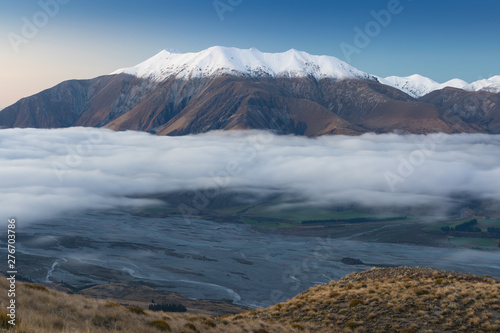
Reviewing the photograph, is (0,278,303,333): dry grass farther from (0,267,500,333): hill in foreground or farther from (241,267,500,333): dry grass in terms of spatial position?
(241,267,500,333): dry grass

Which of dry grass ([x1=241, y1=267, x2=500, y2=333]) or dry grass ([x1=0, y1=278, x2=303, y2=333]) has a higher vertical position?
dry grass ([x1=0, y1=278, x2=303, y2=333])

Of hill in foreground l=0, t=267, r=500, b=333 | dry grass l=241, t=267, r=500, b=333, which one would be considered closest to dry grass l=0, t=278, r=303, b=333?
hill in foreground l=0, t=267, r=500, b=333

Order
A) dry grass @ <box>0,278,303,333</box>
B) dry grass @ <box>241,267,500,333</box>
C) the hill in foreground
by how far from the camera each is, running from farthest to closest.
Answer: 1. dry grass @ <box>241,267,500,333</box>
2. the hill in foreground
3. dry grass @ <box>0,278,303,333</box>

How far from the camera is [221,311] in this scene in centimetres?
16162

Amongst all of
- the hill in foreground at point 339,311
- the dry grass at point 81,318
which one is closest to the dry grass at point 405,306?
the hill in foreground at point 339,311

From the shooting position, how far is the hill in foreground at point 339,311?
82.5 feet

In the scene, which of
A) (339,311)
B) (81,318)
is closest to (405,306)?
(339,311)

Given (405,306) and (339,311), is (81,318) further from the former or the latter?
(405,306)

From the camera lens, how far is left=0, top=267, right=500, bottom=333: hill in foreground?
2516 centimetres

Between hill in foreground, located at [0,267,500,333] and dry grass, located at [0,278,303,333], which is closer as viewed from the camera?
dry grass, located at [0,278,303,333]

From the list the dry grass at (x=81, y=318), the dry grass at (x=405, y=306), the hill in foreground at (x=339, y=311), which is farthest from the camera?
the dry grass at (x=405, y=306)

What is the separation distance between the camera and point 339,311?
3878cm

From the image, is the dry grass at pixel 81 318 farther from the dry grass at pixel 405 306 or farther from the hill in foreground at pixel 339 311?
the dry grass at pixel 405 306

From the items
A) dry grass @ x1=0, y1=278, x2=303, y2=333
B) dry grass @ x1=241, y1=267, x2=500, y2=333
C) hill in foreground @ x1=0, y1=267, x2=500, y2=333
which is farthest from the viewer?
dry grass @ x1=241, y1=267, x2=500, y2=333
